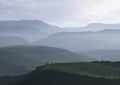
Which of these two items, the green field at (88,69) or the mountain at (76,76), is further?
the green field at (88,69)

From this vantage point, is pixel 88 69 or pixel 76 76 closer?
pixel 76 76

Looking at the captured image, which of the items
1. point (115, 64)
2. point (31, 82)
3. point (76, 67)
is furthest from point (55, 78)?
point (115, 64)

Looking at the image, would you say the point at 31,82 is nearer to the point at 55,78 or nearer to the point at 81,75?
the point at 55,78

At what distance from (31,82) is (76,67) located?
22.0 metres

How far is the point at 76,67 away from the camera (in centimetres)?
14062

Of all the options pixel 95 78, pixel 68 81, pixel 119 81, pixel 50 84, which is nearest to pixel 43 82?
pixel 50 84

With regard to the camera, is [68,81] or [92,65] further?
[92,65]

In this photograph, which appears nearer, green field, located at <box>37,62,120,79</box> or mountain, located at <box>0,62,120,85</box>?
mountain, located at <box>0,62,120,85</box>

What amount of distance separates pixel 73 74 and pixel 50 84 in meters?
9.04

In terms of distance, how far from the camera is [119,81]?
360 ft

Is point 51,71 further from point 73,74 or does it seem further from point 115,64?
point 115,64

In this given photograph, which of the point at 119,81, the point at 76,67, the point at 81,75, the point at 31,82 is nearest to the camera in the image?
the point at 119,81

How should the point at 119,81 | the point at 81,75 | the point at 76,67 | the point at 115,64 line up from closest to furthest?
1. the point at 119,81
2. the point at 81,75
3. the point at 76,67
4. the point at 115,64

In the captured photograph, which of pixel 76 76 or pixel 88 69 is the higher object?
pixel 88 69
